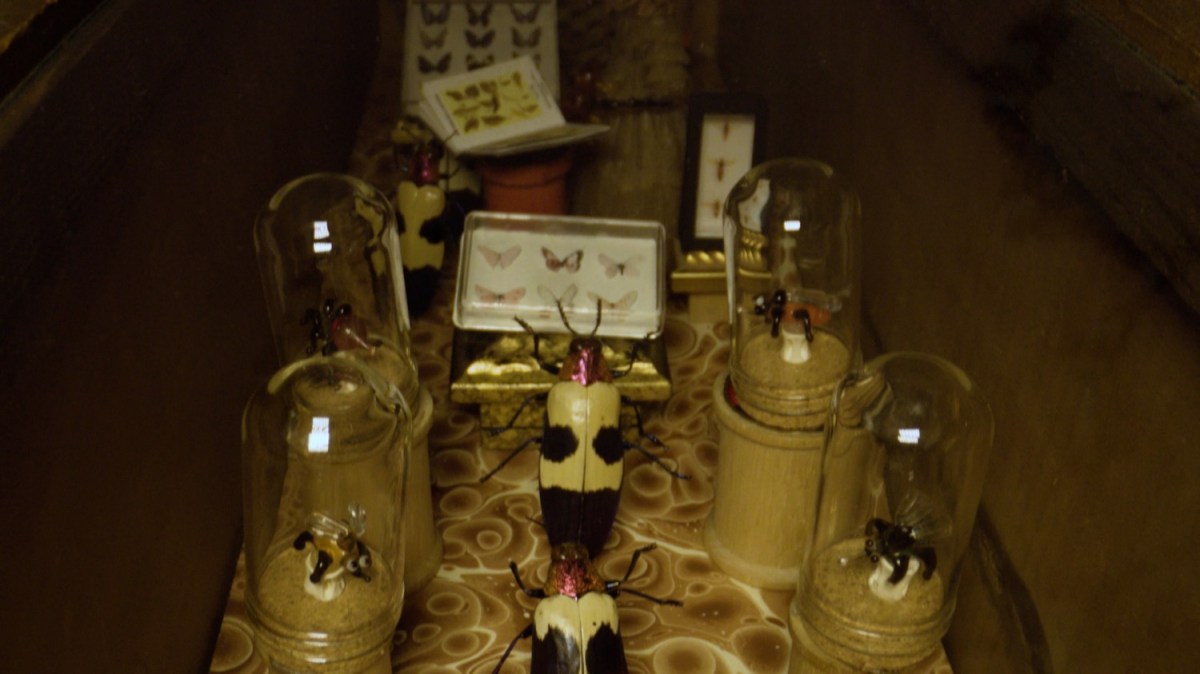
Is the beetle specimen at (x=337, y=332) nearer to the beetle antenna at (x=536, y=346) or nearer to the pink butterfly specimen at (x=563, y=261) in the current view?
the beetle antenna at (x=536, y=346)

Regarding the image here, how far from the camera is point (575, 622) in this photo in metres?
1.05

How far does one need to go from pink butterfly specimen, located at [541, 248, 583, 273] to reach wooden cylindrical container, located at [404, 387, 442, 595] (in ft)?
1.18

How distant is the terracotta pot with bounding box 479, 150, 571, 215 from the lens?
5.91 ft

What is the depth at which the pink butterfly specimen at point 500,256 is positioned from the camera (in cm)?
157

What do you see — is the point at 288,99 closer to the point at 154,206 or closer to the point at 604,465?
the point at 154,206

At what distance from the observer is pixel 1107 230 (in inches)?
36.5

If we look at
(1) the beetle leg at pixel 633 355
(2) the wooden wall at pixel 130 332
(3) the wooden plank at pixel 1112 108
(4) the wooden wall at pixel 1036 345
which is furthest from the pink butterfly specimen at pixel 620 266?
(3) the wooden plank at pixel 1112 108

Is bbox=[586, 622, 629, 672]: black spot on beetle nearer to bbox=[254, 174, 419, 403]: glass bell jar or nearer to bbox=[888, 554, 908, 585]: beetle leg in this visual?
bbox=[888, 554, 908, 585]: beetle leg

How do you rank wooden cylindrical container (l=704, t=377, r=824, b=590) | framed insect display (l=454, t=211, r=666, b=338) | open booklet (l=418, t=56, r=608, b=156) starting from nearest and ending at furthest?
1. wooden cylindrical container (l=704, t=377, r=824, b=590)
2. framed insect display (l=454, t=211, r=666, b=338)
3. open booklet (l=418, t=56, r=608, b=156)

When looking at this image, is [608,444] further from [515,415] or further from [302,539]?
[302,539]

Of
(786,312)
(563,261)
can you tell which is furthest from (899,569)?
(563,261)

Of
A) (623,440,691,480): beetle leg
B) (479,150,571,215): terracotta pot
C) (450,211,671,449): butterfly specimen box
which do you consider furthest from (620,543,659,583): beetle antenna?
(479,150,571,215): terracotta pot

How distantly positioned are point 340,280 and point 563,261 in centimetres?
34

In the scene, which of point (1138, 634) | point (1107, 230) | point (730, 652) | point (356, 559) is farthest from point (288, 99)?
point (1138, 634)
